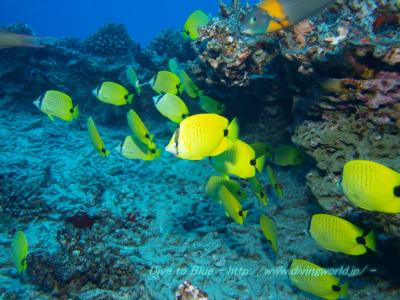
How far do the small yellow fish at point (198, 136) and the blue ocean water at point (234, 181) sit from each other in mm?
11

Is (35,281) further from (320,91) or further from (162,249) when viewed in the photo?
(320,91)

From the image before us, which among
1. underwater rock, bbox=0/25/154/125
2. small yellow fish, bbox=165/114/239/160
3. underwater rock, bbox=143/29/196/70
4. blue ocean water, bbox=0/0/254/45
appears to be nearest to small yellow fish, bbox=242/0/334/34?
small yellow fish, bbox=165/114/239/160

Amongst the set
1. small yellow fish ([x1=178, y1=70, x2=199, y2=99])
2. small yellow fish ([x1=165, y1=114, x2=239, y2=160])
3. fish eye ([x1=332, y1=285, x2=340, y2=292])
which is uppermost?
small yellow fish ([x1=178, y1=70, x2=199, y2=99])

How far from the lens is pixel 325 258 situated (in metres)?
3.85

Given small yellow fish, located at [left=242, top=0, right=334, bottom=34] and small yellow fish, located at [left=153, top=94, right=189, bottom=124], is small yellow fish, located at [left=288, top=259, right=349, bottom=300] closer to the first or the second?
small yellow fish, located at [left=242, top=0, right=334, bottom=34]

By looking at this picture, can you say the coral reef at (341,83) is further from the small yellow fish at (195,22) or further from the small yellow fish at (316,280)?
the small yellow fish at (195,22)

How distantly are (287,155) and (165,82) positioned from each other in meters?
2.32

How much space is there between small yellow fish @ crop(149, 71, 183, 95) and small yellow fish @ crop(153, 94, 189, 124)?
3.10 feet

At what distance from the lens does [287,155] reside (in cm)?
468

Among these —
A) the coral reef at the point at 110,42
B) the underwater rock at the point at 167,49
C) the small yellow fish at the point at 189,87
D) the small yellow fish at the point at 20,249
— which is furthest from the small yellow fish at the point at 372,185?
the coral reef at the point at 110,42

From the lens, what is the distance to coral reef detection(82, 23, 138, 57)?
1039 cm

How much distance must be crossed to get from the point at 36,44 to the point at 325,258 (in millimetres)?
4197

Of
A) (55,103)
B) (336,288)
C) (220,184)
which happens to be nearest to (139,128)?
(220,184)

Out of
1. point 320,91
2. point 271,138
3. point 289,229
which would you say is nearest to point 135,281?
point 289,229
